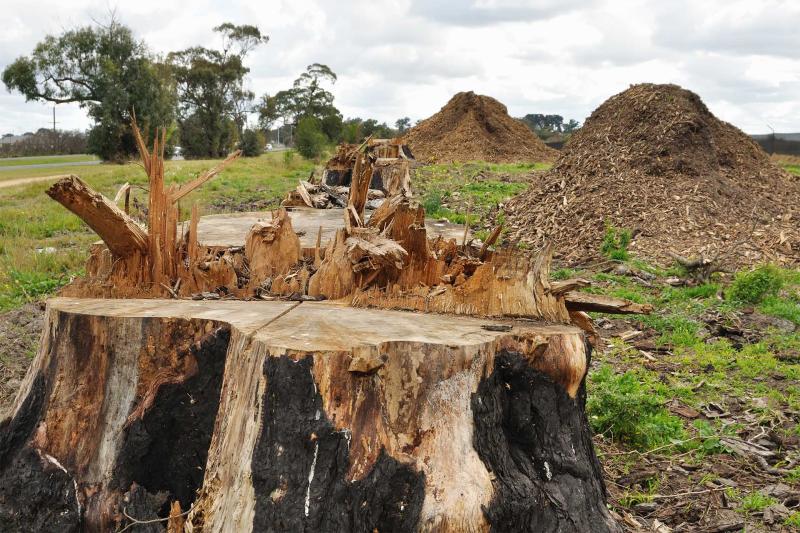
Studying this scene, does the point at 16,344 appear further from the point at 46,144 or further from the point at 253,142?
the point at 46,144

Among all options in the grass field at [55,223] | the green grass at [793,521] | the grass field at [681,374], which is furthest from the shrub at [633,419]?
the grass field at [55,223]

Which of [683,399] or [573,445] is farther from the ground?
[573,445]

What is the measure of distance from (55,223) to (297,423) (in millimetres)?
8899

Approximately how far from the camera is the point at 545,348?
2.55 metres

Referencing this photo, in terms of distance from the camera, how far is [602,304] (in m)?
2.96

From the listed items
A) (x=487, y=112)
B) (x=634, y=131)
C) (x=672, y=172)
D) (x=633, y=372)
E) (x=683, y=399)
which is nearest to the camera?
(x=683, y=399)

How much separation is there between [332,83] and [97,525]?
40.8 m

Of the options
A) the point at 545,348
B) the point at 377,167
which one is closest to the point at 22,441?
the point at 545,348

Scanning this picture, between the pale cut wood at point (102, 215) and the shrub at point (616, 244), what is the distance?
6.36 meters

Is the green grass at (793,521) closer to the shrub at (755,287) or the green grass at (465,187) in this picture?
the shrub at (755,287)

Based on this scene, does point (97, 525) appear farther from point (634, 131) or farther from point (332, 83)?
point (332, 83)

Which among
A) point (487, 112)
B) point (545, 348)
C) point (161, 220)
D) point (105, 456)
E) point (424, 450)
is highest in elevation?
point (487, 112)

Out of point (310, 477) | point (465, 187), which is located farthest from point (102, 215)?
point (465, 187)

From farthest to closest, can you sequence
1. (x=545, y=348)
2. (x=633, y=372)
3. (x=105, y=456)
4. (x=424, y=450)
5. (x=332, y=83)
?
(x=332, y=83), (x=633, y=372), (x=105, y=456), (x=545, y=348), (x=424, y=450)
